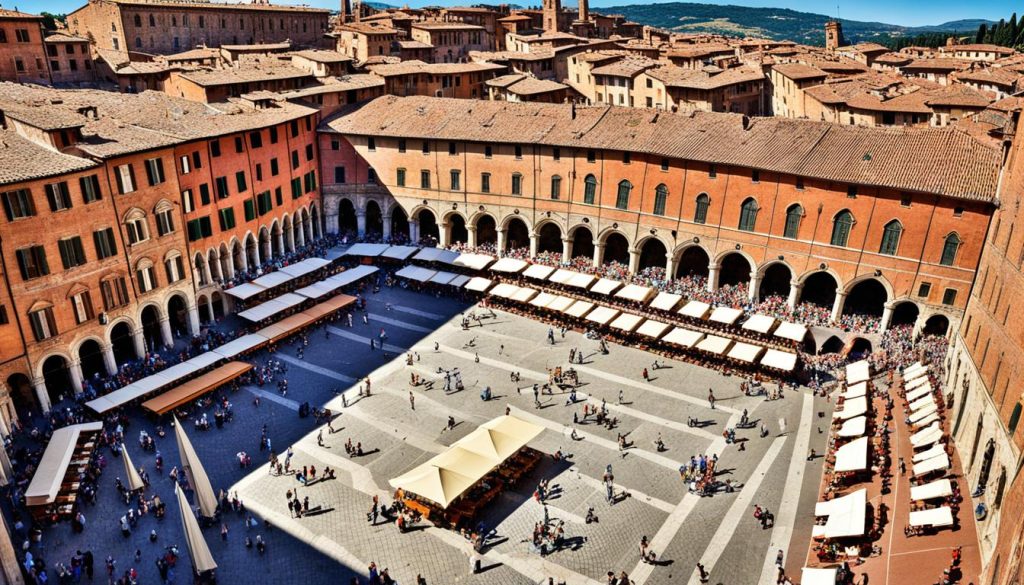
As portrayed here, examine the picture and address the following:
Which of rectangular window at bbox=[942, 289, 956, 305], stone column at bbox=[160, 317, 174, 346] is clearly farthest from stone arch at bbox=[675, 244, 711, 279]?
stone column at bbox=[160, 317, 174, 346]

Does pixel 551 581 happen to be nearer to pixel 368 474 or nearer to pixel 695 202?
pixel 368 474

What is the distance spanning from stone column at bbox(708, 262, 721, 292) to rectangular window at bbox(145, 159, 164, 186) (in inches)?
1297

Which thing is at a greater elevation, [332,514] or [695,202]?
[695,202]

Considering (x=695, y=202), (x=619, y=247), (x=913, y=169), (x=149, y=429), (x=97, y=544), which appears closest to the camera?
(x=97, y=544)

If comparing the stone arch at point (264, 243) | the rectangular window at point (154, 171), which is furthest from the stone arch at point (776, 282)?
the rectangular window at point (154, 171)

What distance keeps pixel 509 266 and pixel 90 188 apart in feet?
82.9

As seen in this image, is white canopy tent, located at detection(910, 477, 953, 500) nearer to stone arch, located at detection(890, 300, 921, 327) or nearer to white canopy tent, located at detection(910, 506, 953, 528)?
white canopy tent, located at detection(910, 506, 953, 528)

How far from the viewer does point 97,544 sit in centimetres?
2659

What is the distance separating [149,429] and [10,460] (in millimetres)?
5403

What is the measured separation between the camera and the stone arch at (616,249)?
5081 centimetres

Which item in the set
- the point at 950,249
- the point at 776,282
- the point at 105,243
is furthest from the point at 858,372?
the point at 105,243

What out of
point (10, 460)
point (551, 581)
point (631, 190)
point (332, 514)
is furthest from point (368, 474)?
point (631, 190)

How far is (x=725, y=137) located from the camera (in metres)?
45.0

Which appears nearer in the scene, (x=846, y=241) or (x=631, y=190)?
(x=846, y=241)
